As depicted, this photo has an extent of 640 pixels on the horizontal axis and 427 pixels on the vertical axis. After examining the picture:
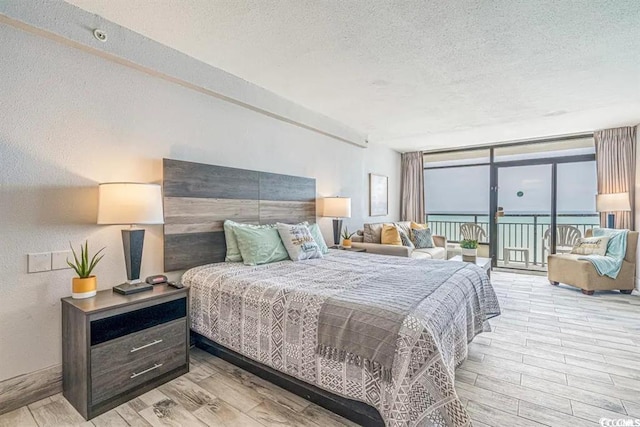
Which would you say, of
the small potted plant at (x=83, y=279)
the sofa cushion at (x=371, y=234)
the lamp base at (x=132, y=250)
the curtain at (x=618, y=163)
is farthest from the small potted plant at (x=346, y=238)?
the curtain at (x=618, y=163)

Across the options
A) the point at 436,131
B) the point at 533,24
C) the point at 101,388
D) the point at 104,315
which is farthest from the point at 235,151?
the point at 436,131

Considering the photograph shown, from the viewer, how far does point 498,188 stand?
6.09 metres

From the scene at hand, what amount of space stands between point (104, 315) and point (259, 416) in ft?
3.53

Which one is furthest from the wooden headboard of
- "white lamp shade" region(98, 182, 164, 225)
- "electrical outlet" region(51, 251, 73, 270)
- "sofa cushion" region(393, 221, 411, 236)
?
"sofa cushion" region(393, 221, 411, 236)

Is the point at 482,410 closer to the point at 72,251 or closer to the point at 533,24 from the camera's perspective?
the point at 533,24

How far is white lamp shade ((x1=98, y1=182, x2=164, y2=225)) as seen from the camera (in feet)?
6.62

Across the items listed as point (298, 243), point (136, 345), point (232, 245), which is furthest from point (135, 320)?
point (298, 243)

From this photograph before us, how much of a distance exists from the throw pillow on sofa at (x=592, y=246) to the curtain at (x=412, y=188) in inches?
102

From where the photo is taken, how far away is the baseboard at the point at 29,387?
1844 millimetres

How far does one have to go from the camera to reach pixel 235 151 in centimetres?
322

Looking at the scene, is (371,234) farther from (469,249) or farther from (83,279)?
(83,279)

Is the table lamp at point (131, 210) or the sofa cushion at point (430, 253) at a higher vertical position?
the table lamp at point (131, 210)

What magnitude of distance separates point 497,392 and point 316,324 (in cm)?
130

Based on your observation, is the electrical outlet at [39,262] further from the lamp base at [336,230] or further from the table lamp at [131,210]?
the lamp base at [336,230]
